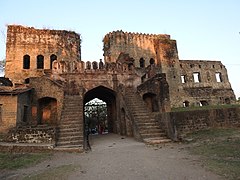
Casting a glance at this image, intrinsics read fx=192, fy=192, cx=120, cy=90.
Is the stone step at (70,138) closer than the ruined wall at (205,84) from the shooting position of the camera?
Yes

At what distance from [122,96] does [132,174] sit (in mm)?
8953

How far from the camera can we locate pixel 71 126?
1033 cm

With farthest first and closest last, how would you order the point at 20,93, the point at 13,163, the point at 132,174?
1. the point at 20,93
2. the point at 13,163
3. the point at 132,174

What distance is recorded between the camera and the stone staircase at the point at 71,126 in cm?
915

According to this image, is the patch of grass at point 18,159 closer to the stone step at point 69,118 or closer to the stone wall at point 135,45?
the stone step at point 69,118

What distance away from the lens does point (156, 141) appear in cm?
932

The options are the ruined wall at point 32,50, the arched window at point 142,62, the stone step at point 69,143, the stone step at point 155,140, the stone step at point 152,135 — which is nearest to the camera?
the stone step at point 69,143

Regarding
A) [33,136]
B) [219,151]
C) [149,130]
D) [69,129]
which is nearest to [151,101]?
[149,130]

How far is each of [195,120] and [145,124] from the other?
268 cm

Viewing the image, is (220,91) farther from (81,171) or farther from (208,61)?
(81,171)

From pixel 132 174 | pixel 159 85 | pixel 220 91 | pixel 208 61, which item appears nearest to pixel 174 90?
pixel 220 91

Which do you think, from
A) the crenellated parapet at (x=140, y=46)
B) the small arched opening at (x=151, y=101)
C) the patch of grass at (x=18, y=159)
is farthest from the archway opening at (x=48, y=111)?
the crenellated parapet at (x=140, y=46)

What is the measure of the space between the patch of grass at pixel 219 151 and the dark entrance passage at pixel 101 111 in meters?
7.07

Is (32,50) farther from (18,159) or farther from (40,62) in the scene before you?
(18,159)
